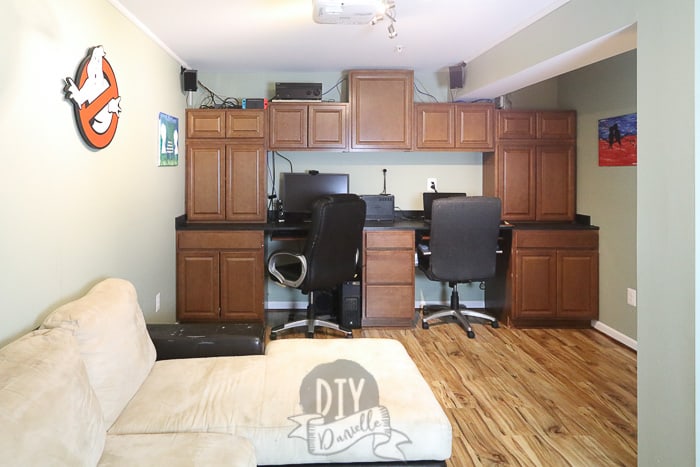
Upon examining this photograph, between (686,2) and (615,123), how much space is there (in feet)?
7.36

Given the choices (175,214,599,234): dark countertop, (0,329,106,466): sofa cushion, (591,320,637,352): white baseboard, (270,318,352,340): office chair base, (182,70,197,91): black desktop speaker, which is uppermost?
(182,70,197,91): black desktop speaker

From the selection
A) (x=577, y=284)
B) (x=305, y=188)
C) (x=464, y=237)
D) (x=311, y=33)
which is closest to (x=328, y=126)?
(x=305, y=188)

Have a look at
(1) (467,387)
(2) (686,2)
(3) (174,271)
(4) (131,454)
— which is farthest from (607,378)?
(3) (174,271)

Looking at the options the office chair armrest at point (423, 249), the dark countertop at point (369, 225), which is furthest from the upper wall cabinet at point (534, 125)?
the office chair armrest at point (423, 249)

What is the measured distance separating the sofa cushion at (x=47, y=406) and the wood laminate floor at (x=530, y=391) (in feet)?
4.81

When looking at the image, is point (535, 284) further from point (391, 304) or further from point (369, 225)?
point (369, 225)

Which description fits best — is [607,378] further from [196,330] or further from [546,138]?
[196,330]

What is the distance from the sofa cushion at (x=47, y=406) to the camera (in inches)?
44.6

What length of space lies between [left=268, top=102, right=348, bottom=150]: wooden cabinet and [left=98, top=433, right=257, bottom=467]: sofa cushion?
2.98m

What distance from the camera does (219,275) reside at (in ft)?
12.9

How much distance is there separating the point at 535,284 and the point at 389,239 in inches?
50.7

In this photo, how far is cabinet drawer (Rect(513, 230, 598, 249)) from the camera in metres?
3.97

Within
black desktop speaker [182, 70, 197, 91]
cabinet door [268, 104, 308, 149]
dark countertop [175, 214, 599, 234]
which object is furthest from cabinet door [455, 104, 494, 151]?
black desktop speaker [182, 70, 197, 91]

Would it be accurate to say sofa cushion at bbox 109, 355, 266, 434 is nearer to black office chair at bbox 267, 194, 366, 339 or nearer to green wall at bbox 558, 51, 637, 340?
black office chair at bbox 267, 194, 366, 339
